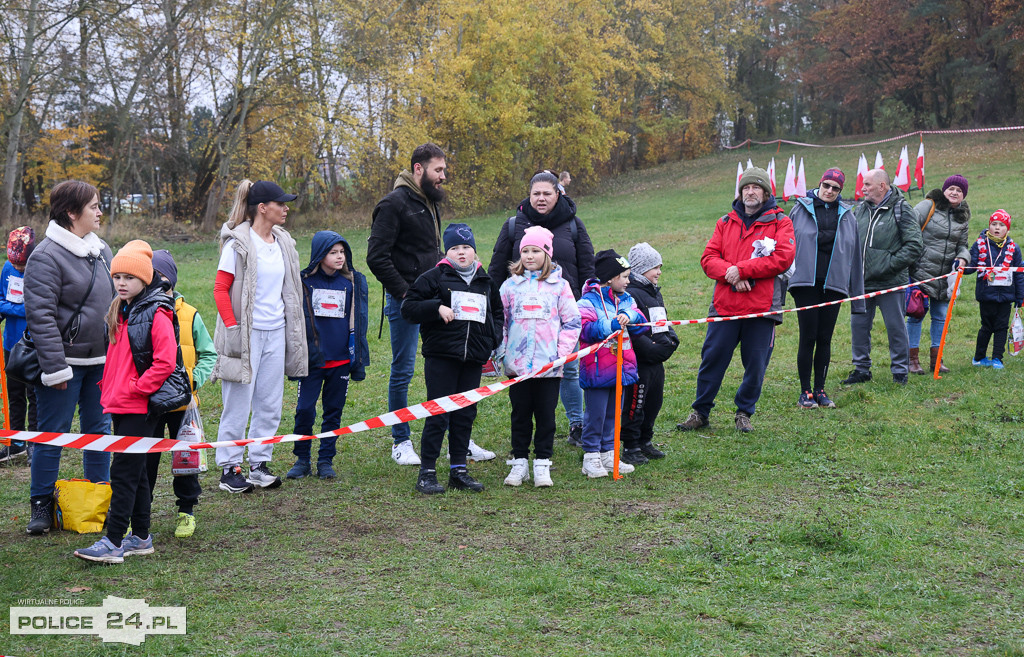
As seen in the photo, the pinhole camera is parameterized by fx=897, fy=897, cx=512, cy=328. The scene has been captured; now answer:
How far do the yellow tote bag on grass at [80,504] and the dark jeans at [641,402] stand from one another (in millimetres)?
3576

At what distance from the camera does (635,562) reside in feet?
15.5

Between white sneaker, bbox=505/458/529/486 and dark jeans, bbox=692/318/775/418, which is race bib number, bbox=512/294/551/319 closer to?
white sneaker, bbox=505/458/529/486

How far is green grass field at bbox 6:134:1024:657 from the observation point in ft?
12.7

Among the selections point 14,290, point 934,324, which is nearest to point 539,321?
point 14,290

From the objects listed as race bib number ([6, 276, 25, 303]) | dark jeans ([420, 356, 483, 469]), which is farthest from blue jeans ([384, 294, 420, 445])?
race bib number ([6, 276, 25, 303])

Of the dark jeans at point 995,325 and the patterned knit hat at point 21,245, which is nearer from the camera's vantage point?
the patterned knit hat at point 21,245

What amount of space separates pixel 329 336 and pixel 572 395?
2.07 meters

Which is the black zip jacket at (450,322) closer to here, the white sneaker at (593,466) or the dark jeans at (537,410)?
the dark jeans at (537,410)

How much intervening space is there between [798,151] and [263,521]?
49843 mm

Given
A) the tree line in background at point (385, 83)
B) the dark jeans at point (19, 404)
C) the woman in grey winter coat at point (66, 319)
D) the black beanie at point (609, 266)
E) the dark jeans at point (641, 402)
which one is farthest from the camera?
the tree line in background at point (385, 83)

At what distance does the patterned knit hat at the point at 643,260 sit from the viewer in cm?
686

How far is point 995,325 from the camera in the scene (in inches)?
391

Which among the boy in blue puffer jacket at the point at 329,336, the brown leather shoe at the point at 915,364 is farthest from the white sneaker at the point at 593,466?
the brown leather shoe at the point at 915,364

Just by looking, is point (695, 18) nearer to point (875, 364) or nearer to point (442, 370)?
point (875, 364)
